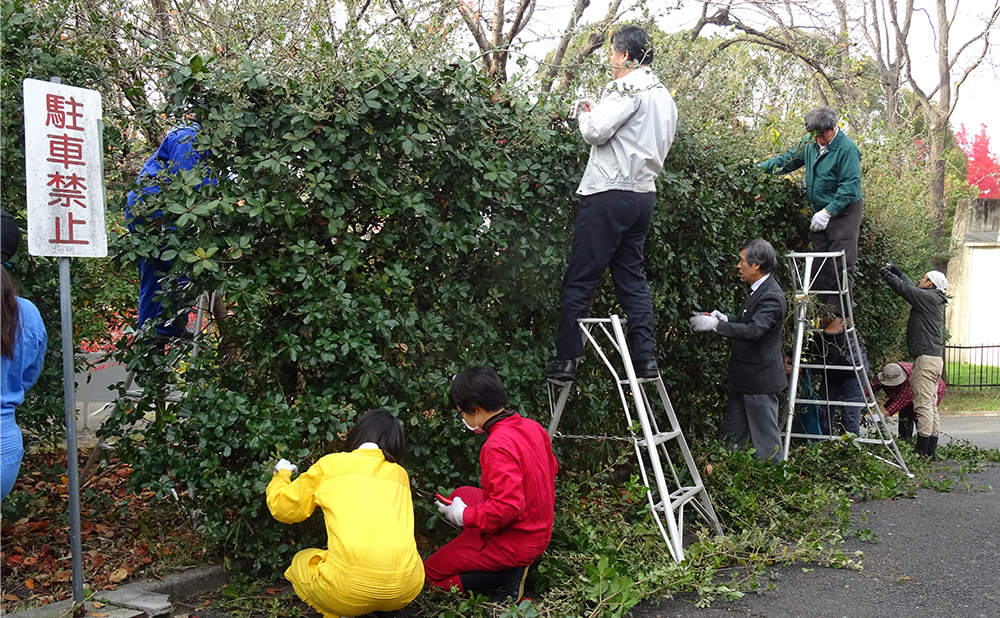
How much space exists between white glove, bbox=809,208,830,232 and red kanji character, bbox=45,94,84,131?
5477 millimetres

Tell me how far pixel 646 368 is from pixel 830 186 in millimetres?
3191

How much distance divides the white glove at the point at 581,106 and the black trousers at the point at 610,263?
1.61 ft

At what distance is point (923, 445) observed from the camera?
26.7ft

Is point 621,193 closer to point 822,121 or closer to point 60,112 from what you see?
point 60,112

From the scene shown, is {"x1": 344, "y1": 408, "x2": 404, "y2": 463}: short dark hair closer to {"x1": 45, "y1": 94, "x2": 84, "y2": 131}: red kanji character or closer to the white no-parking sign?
the white no-parking sign

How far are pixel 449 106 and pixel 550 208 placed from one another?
92 centimetres

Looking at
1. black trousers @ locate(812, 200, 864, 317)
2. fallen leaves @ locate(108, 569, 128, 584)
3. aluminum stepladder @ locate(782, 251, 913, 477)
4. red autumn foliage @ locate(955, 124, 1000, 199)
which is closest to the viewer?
fallen leaves @ locate(108, 569, 128, 584)

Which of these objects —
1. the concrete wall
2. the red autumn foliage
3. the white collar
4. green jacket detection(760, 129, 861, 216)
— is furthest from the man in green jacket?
the red autumn foliage

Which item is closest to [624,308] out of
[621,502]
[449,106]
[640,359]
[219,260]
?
[640,359]

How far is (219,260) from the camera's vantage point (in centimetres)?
377

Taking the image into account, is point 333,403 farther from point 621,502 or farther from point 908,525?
point 908,525

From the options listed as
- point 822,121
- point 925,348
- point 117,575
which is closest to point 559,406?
point 117,575

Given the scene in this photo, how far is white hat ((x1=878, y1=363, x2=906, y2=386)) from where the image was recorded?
8.41m

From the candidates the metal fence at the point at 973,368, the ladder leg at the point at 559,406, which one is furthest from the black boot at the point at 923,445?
the metal fence at the point at 973,368
